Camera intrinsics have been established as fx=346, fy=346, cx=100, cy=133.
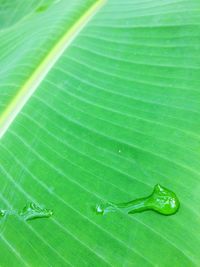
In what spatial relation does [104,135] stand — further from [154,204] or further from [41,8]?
[41,8]

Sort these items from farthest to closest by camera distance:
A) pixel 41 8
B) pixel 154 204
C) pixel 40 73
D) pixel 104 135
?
pixel 41 8
pixel 40 73
pixel 104 135
pixel 154 204

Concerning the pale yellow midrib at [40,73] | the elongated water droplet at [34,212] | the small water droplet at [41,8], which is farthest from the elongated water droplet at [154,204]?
the small water droplet at [41,8]

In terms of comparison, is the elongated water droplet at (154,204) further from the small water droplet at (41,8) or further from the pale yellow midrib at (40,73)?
the small water droplet at (41,8)

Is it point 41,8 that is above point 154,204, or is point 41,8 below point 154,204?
above

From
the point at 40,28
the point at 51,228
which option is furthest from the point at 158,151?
the point at 40,28

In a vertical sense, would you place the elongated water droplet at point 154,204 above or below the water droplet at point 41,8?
below

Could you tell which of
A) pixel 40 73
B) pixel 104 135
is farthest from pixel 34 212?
pixel 40 73

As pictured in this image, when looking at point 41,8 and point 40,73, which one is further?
point 41,8

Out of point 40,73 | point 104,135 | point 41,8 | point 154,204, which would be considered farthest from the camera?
point 41,8
